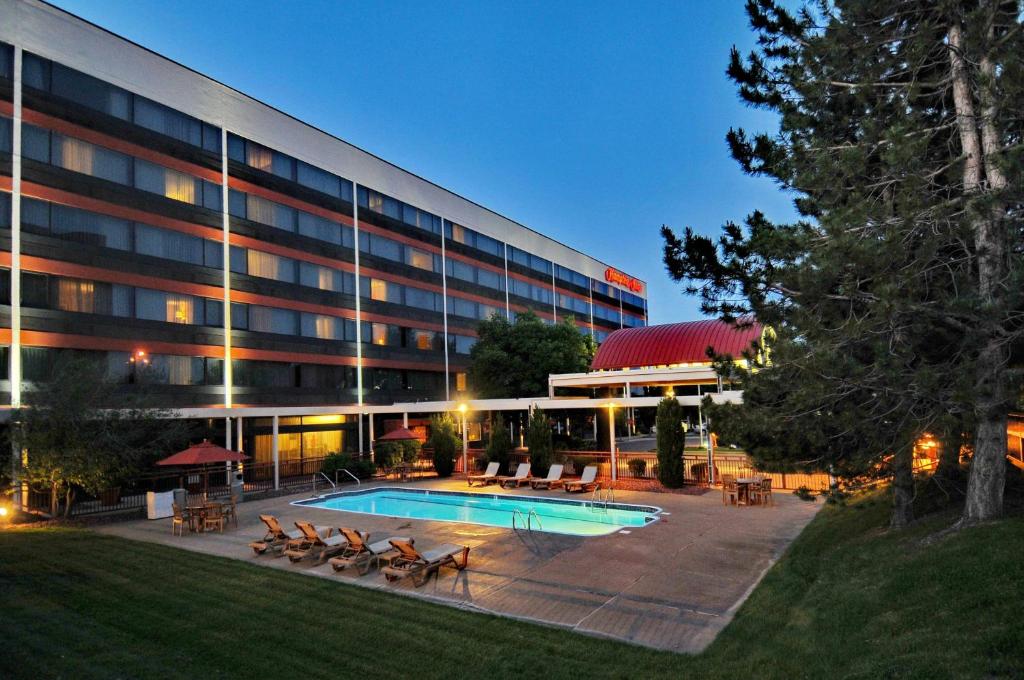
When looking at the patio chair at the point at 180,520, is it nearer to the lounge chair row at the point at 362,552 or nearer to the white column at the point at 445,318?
the lounge chair row at the point at 362,552

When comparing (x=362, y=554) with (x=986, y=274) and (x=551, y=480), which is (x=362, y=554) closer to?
(x=551, y=480)

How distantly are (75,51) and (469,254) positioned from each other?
1106 inches

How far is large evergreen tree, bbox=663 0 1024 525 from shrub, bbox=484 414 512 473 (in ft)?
53.5

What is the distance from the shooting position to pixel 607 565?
12172 millimetres

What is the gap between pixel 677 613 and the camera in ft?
30.6

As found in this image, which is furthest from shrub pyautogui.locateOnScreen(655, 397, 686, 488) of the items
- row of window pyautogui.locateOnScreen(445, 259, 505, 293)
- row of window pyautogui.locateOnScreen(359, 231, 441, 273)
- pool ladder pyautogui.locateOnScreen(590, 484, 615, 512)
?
row of window pyautogui.locateOnScreen(445, 259, 505, 293)

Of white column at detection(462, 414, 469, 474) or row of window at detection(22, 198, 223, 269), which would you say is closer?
row of window at detection(22, 198, 223, 269)

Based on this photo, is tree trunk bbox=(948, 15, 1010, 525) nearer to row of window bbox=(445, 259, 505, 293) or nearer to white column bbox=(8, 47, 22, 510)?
white column bbox=(8, 47, 22, 510)

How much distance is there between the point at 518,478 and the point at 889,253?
17405mm

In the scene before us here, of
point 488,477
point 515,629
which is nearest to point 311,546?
point 515,629

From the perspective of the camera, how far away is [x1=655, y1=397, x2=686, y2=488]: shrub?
2183 cm

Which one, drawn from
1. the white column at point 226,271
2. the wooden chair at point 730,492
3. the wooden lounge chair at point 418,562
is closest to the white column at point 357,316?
the white column at point 226,271

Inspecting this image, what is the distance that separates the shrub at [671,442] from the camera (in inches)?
859

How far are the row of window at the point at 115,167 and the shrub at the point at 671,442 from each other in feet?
77.3
